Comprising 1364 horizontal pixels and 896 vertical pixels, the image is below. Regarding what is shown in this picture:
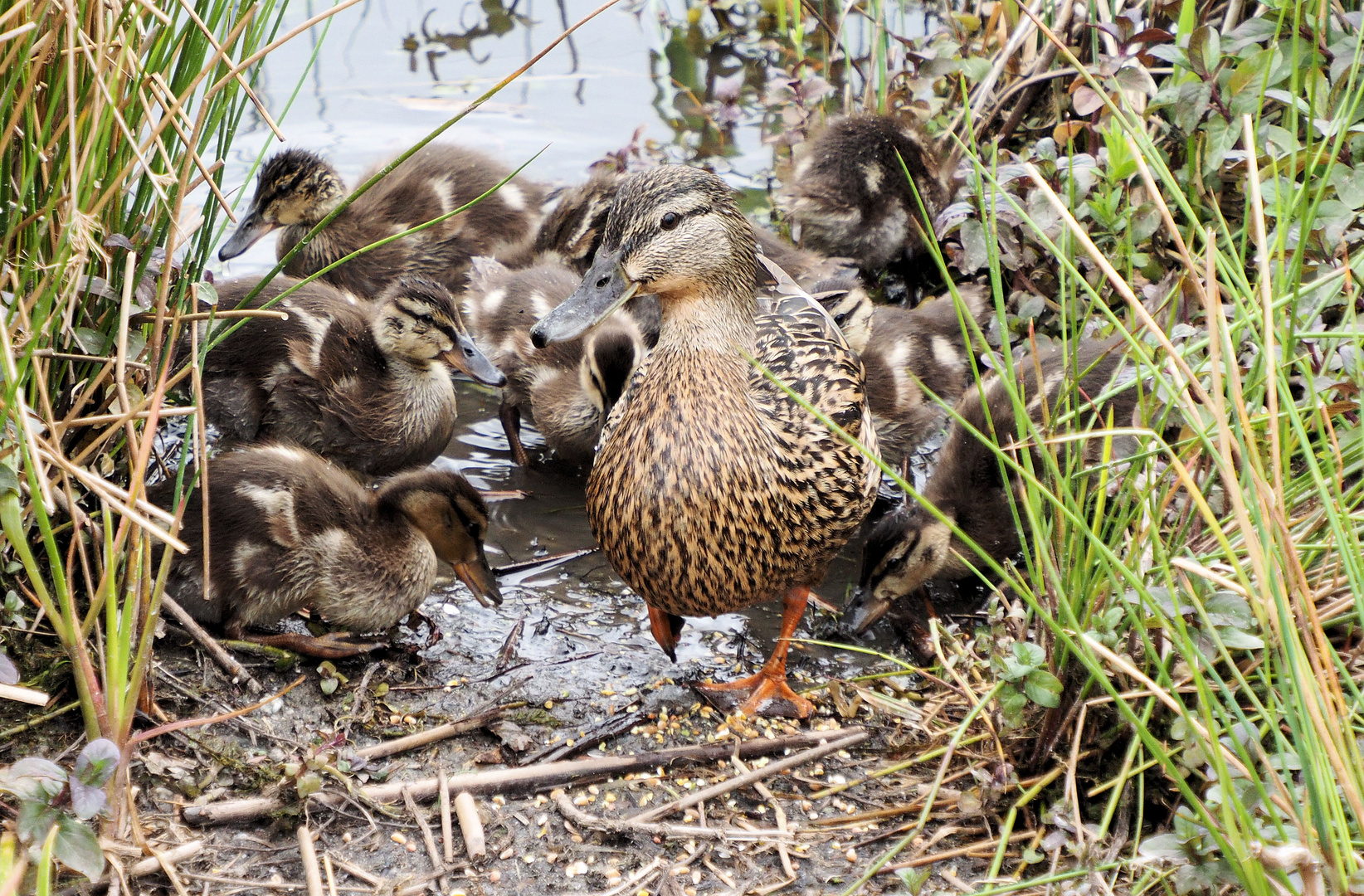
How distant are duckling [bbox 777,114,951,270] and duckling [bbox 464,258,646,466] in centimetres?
66

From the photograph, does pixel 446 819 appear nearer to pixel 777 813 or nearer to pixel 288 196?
pixel 777 813

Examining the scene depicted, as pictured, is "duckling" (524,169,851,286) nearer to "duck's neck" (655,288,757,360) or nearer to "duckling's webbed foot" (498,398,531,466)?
"duckling's webbed foot" (498,398,531,466)

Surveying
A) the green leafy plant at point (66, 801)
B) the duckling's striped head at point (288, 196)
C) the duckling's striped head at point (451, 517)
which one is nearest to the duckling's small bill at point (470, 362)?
the duckling's striped head at point (451, 517)

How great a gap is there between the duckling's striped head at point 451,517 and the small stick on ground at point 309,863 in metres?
0.87

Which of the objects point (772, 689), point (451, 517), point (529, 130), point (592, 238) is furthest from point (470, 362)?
point (529, 130)

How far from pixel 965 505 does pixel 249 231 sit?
2.34 m

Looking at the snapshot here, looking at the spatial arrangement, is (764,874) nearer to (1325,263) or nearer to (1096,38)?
(1325,263)

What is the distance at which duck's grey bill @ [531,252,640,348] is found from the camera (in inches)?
89.4

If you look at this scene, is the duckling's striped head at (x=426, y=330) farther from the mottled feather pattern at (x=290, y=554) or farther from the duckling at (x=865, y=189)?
the duckling at (x=865, y=189)

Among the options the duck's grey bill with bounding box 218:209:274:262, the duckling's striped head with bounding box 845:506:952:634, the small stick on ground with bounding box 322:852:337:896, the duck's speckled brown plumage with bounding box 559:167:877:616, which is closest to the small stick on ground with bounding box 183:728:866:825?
the small stick on ground with bounding box 322:852:337:896

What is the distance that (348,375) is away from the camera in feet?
10.9

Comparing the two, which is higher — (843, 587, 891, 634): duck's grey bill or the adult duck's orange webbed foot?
the adult duck's orange webbed foot

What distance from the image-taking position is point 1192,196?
2.48 meters

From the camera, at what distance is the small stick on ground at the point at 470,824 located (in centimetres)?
186
